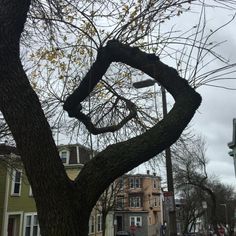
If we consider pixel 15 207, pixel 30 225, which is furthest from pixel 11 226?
pixel 30 225

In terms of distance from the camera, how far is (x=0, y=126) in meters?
16.8

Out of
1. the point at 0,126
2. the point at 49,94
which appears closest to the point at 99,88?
the point at 49,94

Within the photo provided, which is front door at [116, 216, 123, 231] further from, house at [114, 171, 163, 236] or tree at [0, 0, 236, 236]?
tree at [0, 0, 236, 236]

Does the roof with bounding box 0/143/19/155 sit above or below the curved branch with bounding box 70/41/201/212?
above

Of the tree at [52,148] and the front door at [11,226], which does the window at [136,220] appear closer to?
the front door at [11,226]

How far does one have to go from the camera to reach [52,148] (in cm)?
434

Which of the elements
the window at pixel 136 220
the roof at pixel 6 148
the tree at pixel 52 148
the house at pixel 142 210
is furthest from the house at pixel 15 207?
the window at pixel 136 220

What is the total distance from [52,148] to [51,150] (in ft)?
0.10

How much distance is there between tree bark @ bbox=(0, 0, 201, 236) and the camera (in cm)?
413

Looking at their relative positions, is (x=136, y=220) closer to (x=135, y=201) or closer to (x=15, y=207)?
(x=135, y=201)

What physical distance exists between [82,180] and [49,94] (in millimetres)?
4971

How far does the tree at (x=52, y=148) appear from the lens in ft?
13.6

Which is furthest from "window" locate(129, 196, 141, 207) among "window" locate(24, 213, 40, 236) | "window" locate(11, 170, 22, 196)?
"window" locate(11, 170, 22, 196)

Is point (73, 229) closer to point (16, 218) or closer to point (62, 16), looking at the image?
point (62, 16)
